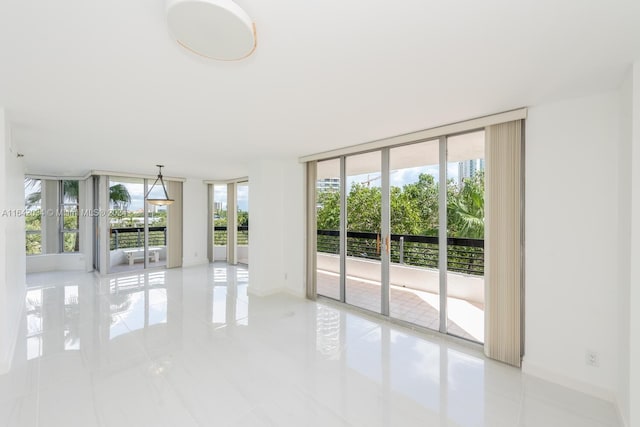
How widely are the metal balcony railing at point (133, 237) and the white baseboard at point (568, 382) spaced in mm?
7712

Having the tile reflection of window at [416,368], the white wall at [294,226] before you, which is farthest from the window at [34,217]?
the tile reflection of window at [416,368]

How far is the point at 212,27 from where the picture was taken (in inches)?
49.5

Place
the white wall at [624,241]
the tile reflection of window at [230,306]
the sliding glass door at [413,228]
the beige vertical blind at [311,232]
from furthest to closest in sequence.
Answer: the beige vertical blind at [311,232] < the tile reflection of window at [230,306] < the sliding glass door at [413,228] < the white wall at [624,241]

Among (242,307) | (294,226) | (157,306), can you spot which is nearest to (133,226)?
(157,306)

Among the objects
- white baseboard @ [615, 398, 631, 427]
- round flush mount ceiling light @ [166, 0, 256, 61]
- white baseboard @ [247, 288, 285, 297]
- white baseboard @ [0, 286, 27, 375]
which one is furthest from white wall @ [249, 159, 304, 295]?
white baseboard @ [615, 398, 631, 427]

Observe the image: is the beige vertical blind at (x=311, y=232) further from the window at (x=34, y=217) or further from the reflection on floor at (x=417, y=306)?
the window at (x=34, y=217)

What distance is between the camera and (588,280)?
7.34 feet

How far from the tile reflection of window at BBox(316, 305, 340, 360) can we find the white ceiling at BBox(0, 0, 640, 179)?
2.39 metres

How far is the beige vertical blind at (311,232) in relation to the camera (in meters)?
4.64

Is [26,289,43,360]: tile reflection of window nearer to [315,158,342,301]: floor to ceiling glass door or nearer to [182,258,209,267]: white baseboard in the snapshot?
[182,258,209,267]: white baseboard

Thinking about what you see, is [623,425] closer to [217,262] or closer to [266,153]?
[266,153]

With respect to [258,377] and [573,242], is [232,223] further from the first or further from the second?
[573,242]

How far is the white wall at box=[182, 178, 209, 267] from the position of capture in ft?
24.4

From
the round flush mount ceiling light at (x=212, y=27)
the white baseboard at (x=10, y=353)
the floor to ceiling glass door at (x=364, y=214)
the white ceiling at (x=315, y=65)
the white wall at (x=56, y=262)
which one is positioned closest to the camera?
the round flush mount ceiling light at (x=212, y=27)
